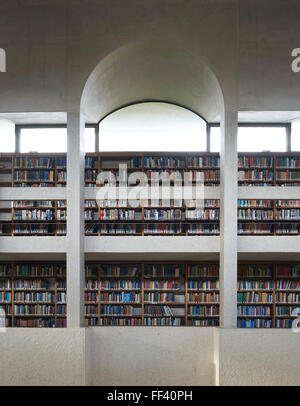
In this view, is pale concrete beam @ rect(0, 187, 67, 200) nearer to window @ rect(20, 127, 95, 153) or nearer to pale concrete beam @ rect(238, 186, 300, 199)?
window @ rect(20, 127, 95, 153)

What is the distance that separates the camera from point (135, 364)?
636cm

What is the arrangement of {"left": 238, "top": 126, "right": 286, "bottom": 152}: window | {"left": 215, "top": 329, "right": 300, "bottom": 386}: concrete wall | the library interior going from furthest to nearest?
{"left": 238, "top": 126, "right": 286, "bottom": 152}: window
the library interior
{"left": 215, "top": 329, "right": 300, "bottom": 386}: concrete wall

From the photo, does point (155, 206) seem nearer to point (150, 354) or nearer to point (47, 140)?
point (150, 354)

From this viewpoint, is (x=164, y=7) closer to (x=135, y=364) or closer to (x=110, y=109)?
(x=110, y=109)

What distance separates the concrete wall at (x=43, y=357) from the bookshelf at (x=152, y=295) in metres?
1.64

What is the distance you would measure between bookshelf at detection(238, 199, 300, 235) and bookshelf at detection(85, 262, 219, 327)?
3.07 ft

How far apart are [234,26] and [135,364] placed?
16.5 ft

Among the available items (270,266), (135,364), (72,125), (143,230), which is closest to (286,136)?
(270,266)

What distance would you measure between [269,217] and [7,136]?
5000 millimetres

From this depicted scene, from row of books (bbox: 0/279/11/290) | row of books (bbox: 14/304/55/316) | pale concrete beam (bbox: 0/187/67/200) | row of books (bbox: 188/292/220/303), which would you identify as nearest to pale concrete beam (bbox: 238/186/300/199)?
row of books (bbox: 188/292/220/303)

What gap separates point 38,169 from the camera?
7875 millimetres

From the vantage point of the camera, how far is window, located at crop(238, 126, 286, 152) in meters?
8.42

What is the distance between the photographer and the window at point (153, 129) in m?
8.50

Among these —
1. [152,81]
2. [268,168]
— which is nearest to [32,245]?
[152,81]
